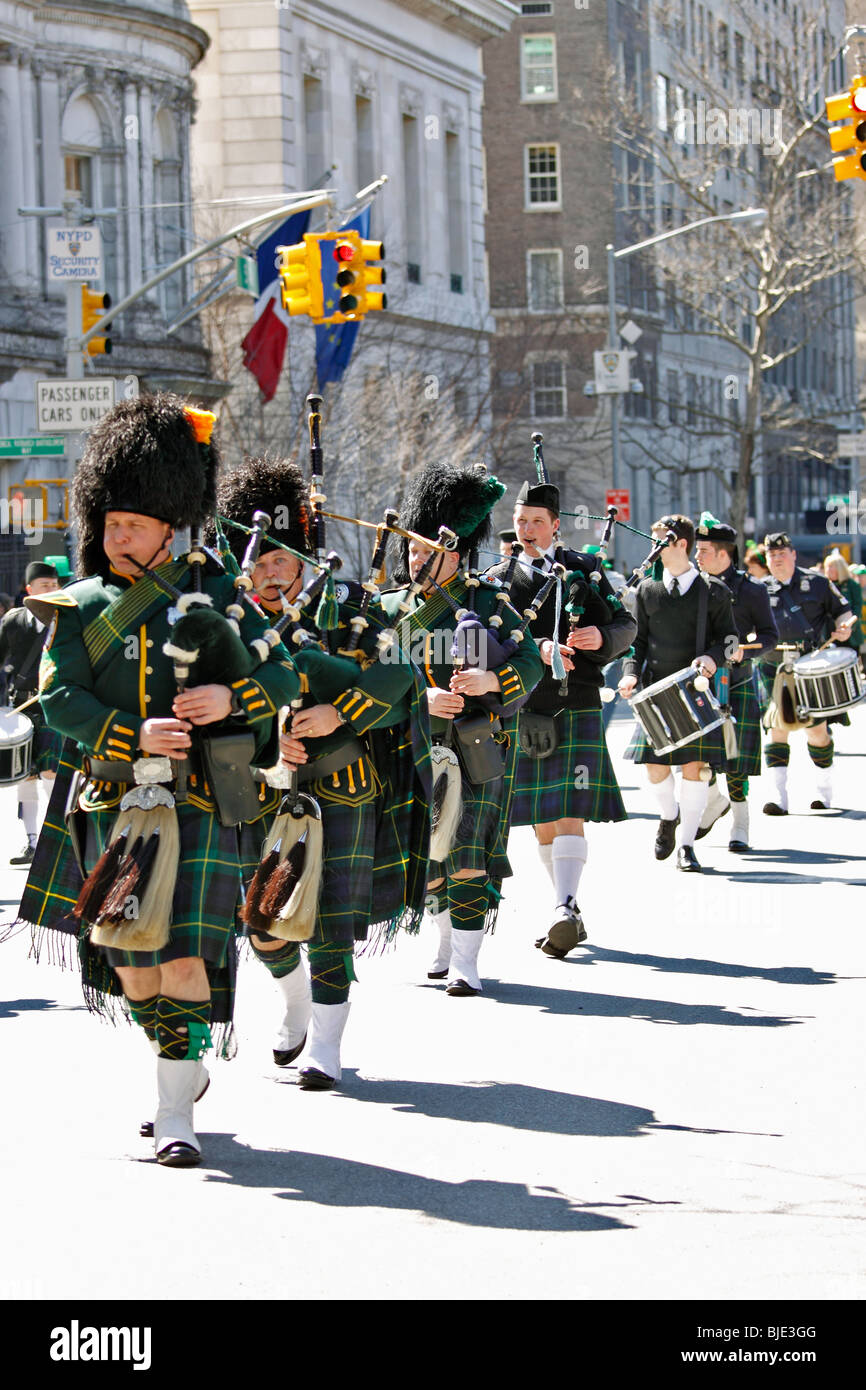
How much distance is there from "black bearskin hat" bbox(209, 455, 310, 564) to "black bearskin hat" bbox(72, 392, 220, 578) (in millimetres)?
925

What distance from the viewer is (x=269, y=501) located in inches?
281

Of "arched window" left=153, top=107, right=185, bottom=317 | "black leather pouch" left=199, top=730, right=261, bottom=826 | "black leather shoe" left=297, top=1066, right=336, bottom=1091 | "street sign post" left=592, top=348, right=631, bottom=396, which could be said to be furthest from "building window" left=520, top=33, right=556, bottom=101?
"black leather pouch" left=199, top=730, right=261, bottom=826

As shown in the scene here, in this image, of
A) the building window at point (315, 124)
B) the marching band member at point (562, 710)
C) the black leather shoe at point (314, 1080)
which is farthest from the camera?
the building window at point (315, 124)

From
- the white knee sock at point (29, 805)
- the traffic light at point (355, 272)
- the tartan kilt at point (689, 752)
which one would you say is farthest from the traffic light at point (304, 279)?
the tartan kilt at point (689, 752)

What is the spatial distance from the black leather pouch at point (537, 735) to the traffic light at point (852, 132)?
21.6ft

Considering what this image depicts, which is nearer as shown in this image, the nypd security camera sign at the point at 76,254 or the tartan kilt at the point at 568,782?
the tartan kilt at the point at 568,782

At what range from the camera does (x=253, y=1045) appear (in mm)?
7531

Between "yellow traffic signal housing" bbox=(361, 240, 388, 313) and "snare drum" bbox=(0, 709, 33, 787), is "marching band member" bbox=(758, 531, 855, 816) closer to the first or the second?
"snare drum" bbox=(0, 709, 33, 787)

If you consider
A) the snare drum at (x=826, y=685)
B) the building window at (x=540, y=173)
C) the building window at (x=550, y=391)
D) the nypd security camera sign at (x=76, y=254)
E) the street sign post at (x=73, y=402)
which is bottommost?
the snare drum at (x=826, y=685)

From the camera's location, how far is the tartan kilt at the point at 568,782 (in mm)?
9656

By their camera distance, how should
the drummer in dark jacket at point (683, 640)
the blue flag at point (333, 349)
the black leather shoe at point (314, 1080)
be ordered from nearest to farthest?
1. the black leather shoe at point (314, 1080)
2. the drummer in dark jacket at point (683, 640)
3. the blue flag at point (333, 349)

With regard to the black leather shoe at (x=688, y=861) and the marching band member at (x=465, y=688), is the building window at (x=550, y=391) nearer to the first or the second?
the black leather shoe at (x=688, y=861)

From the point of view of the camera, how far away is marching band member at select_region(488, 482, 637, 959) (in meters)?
9.62

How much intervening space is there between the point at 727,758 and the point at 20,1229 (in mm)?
8241
